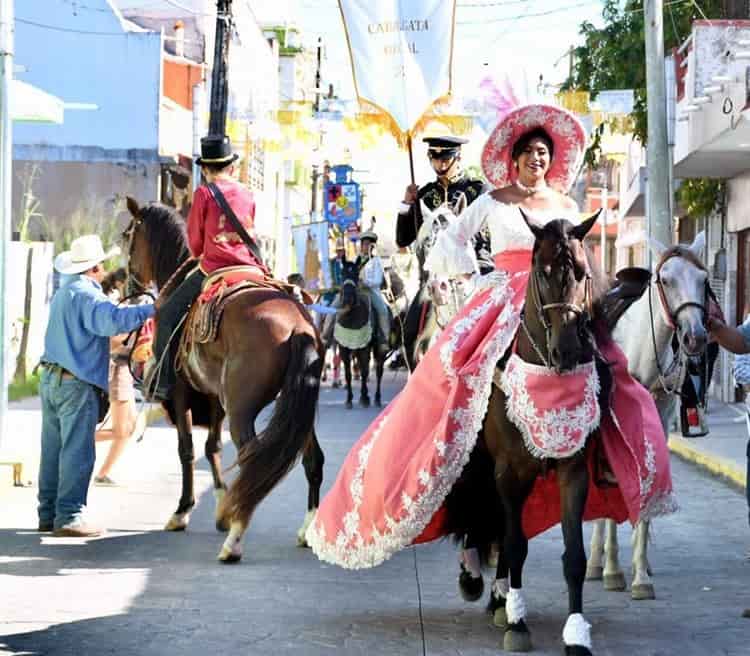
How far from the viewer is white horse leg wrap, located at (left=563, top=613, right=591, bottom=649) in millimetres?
7449

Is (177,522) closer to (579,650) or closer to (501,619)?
(501,619)

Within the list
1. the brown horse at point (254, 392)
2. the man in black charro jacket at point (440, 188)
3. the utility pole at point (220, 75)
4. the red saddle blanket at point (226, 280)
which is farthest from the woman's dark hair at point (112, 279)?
the utility pole at point (220, 75)

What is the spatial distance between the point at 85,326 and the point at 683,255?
4.23 m

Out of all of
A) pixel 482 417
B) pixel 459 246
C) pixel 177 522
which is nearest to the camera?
pixel 482 417

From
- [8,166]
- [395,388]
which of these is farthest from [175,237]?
[395,388]

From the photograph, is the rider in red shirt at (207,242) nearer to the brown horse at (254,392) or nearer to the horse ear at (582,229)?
the brown horse at (254,392)

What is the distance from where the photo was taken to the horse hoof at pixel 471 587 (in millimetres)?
8797

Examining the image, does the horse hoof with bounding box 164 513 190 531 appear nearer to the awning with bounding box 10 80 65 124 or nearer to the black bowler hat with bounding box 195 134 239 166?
the black bowler hat with bounding box 195 134 239 166

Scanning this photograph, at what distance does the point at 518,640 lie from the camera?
7.80 meters

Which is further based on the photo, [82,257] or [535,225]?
[82,257]

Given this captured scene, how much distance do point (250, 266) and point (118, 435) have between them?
10.9 feet

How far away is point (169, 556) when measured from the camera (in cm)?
1060

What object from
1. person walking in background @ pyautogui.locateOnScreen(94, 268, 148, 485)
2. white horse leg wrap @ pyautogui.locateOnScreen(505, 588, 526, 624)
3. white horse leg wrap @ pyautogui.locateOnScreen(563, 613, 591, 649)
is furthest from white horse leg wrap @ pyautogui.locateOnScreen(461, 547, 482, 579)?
person walking in background @ pyautogui.locateOnScreen(94, 268, 148, 485)

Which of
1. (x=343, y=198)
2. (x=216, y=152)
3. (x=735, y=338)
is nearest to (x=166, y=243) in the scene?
(x=216, y=152)
